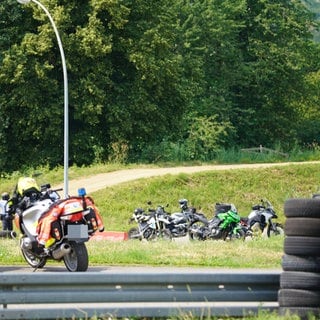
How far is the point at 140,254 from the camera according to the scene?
72.1 ft

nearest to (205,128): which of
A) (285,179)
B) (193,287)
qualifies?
(285,179)

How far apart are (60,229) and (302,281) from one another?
665cm

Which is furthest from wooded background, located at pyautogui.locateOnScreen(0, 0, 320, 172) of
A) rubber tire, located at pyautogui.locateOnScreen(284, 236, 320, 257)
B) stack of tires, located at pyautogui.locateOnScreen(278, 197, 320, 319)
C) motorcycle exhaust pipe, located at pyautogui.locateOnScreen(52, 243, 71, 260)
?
rubber tire, located at pyautogui.locateOnScreen(284, 236, 320, 257)

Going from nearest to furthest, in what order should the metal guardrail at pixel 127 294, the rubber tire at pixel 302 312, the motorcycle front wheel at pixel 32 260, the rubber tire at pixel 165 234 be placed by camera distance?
the metal guardrail at pixel 127 294
the rubber tire at pixel 302 312
the motorcycle front wheel at pixel 32 260
the rubber tire at pixel 165 234

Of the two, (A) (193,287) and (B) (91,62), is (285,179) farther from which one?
(A) (193,287)

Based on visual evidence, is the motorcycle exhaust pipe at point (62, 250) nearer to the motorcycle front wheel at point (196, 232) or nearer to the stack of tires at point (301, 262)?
the stack of tires at point (301, 262)

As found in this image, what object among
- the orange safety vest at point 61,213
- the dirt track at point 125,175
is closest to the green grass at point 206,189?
the dirt track at point 125,175

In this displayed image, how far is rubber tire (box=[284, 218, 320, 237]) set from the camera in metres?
13.0

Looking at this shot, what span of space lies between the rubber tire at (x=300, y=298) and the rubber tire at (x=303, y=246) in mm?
401

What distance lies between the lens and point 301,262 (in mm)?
12914

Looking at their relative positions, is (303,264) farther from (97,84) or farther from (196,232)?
(97,84)

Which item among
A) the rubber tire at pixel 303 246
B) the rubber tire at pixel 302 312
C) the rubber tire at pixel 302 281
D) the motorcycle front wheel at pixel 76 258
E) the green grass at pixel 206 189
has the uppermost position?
the rubber tire at pixel 303 246

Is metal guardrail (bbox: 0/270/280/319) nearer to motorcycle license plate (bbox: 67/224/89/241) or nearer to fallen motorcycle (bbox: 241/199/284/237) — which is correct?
motorcycle license plate (bbox: 67/224/89/241)

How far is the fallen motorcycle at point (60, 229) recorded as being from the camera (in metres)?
18.6
